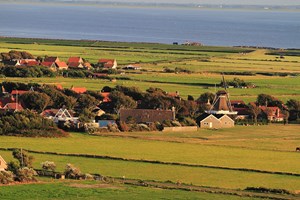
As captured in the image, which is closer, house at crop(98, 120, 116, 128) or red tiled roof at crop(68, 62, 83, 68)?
house at crop(98, 120, 116, 128)

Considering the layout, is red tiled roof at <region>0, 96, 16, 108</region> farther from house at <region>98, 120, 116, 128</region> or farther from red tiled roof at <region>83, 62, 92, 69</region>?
red tiled roof at <region>83, 62, 92, 69</region>

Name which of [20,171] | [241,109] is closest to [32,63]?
[241,109]

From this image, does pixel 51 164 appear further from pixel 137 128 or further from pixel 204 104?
pixel 204 104

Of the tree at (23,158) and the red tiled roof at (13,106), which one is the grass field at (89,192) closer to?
the tree at (23,158)

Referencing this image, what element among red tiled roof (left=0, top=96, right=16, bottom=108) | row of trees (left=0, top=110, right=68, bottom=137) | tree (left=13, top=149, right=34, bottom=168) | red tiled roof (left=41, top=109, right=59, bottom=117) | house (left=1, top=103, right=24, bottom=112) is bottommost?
tree (left=13, top=149, right=34, bottom=168)

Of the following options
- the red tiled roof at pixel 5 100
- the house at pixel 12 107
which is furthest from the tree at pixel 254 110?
the red tiled roof at pixel 5 100

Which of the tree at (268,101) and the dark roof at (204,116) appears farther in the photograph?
the tree at (268,101)

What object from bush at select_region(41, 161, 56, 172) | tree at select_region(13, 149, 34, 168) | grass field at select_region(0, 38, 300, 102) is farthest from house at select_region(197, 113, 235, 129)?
bush at select_region(41, 161, 56, 172)

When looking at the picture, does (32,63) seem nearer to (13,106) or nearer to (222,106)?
(13,106)
